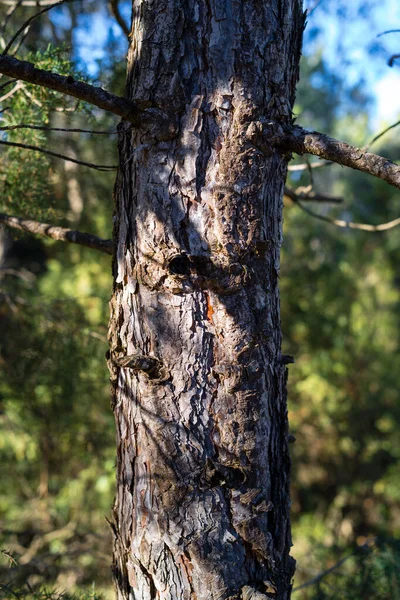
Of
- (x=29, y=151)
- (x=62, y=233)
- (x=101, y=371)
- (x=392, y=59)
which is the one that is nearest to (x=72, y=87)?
(x=62, y=233)

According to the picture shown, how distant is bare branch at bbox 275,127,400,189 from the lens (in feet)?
4.71

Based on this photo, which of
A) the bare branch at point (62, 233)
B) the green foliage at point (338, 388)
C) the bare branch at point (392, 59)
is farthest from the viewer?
the green foliage at point (338, 388)

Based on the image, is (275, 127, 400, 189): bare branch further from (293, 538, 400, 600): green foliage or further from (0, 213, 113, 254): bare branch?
(293, 538, 400, 600): green foliage

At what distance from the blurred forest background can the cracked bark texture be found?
0.71m

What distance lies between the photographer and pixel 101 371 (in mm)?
3760

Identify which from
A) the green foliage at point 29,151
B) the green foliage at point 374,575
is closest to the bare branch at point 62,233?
the green foliage at point 29,151

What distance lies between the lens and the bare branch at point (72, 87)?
143 cm

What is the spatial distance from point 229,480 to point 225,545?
0.16 m

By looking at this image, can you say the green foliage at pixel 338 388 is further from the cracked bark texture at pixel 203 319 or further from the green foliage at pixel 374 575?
the cracked bark texture at pixel 203 319

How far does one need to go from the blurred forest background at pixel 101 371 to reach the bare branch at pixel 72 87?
0.57 metres

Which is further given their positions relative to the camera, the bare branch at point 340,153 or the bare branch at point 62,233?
the bare branch at point 62,233

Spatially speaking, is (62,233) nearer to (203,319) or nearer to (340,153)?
(203,319)

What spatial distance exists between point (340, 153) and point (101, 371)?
2646 mm

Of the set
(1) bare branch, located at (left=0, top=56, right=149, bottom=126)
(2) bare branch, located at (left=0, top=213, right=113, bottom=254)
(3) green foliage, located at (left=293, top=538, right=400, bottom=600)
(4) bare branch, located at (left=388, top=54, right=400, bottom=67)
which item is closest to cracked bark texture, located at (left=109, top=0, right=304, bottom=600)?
(1) bare branch, located at (left=0, top=56, right=149, bottom=126)
